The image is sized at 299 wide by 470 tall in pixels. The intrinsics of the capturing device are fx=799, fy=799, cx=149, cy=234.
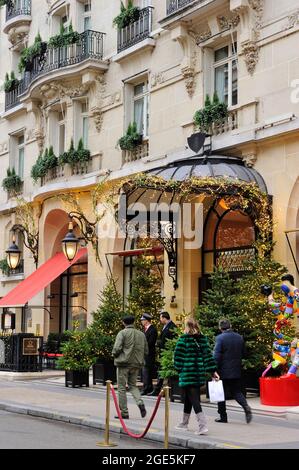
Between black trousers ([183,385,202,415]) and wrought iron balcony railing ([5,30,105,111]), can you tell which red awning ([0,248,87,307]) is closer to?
wrought iron balcony railing ([5,30,105,111])

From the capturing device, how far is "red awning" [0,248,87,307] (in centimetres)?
2516

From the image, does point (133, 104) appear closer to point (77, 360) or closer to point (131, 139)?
point (131, 139)

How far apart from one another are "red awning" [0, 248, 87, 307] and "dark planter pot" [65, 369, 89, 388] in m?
6.09

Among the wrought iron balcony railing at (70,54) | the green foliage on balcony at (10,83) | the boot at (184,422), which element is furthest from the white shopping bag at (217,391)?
the green foliage on balcony at (10,83)

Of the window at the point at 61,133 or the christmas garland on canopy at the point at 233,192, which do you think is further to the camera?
the window at the point at 61,133

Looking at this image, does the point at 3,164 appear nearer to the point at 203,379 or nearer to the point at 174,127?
the point at 174,127

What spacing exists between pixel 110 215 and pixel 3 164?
933cm

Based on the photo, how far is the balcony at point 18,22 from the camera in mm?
30156

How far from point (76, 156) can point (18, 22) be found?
8089 mm

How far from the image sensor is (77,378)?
1909 centimetres

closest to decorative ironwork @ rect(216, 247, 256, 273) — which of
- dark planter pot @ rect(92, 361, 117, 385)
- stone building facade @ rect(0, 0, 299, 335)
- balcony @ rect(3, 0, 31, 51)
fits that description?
stone building facade @ rect(0, 0, 299, 335)

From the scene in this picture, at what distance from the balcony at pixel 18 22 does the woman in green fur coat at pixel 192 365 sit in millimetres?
21004

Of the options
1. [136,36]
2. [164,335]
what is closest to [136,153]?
[136,36]

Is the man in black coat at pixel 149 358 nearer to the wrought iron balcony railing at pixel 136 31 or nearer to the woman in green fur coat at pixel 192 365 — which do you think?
the woman in green fur coat at pixel 192 365
